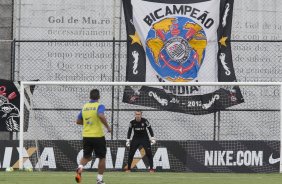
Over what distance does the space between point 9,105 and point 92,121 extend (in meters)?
8.15

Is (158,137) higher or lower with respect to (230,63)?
lower

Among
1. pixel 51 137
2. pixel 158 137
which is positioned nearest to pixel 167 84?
pixel 158 137

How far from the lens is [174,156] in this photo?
25359mm

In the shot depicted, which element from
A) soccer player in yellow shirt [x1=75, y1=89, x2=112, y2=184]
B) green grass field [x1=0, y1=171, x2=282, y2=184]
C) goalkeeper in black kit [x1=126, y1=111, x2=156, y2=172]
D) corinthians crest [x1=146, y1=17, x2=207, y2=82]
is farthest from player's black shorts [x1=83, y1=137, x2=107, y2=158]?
corinthians crest [x1=146, y1=17, x2=207, y2=82]

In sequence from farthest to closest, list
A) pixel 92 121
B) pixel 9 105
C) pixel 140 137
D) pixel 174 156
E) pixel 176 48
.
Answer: pixel 176 48 → pixel 9 105 → pixel 140 137 → pixel 174 156 → pixel 92 121

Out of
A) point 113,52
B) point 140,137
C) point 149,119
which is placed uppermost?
point 113,52

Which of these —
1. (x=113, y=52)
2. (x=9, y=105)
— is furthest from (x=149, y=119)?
(x=9, y=105)

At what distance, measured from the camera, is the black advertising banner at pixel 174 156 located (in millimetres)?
25109

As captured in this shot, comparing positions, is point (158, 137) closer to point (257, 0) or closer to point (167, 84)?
point (167, 84)

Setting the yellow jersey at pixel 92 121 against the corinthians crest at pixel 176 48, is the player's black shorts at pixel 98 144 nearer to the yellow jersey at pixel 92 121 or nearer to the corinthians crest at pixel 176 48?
the yellow jersey at pixel 92 121

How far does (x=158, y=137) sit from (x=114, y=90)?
6.34 ft

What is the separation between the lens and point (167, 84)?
84.1ft

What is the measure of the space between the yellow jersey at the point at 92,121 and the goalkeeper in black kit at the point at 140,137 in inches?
229

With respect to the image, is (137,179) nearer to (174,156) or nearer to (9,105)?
(174,156)
